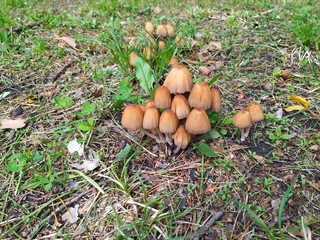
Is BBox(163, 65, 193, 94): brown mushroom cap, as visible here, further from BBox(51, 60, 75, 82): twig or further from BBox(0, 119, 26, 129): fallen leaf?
BBox(51, 60, 75, 82): twig

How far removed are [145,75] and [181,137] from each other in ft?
2.25

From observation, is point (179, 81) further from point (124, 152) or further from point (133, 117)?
point (124, 152)

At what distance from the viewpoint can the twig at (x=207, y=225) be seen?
1.50m

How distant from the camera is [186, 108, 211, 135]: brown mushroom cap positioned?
166 cm

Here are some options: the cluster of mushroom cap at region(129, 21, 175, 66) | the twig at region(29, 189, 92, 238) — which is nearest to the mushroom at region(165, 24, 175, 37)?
the cluster of mushroom cap at region(129, 21, 175, 66)

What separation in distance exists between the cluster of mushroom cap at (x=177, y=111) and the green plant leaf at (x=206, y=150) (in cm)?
8

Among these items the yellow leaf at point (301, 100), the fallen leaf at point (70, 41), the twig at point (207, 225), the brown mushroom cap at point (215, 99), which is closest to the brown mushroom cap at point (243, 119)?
the brown mushroom cap at point (215, 99)

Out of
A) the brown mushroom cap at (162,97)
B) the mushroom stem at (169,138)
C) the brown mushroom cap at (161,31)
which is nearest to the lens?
the brown mushroom cap at (162,97)

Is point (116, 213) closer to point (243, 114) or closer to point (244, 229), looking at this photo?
point (244, 229)

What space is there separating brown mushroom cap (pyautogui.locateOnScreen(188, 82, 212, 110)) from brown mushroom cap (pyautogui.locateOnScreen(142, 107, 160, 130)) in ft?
0.69

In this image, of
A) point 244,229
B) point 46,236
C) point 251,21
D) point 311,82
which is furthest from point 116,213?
point 251,21

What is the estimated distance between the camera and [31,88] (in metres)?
2.57

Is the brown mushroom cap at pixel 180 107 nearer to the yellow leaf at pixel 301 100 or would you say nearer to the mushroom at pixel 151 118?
the mushroom at pixel 151 118

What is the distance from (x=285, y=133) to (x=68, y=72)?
5.93 ft
